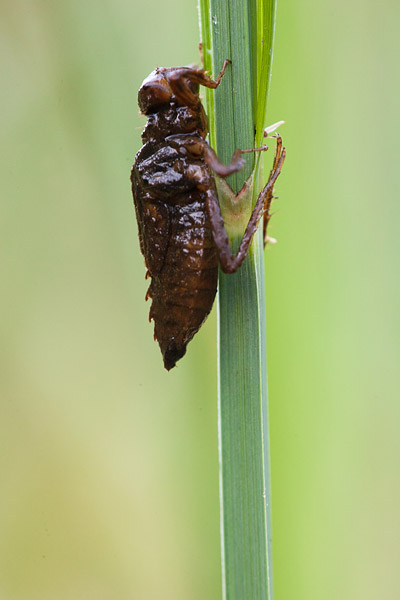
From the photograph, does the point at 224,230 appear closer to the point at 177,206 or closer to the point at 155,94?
the point at 177,206

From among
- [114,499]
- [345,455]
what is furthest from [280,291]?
[114,499]

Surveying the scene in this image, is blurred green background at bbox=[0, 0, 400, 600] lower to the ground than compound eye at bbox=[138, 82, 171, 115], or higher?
lower

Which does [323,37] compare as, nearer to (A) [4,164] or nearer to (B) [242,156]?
(B) [242,156]

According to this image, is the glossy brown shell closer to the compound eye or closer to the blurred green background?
the compound eye

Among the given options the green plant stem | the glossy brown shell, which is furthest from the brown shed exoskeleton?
the green plant stem

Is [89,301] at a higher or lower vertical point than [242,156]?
lower

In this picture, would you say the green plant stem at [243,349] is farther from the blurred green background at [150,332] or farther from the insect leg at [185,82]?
the blurred green background at [150,332]

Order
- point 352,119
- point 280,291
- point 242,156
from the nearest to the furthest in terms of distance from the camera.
Result: point 242,156, point 280,291, point 352,119

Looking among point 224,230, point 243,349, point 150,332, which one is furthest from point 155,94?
point 150,332

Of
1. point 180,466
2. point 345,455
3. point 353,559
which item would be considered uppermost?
point 345,455
